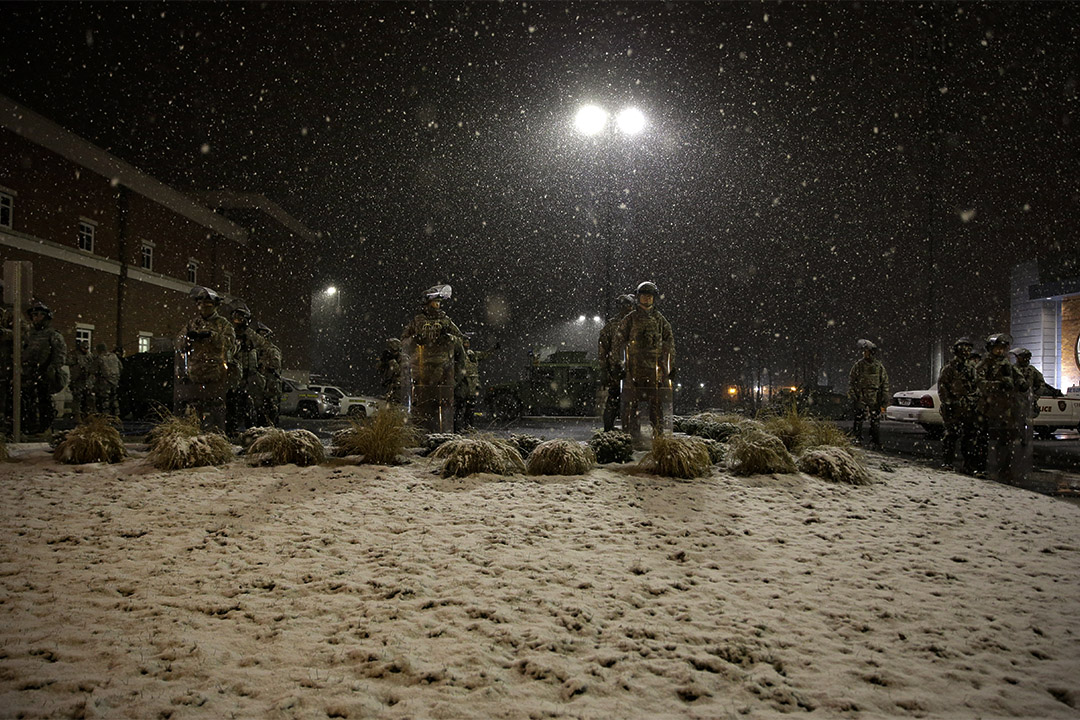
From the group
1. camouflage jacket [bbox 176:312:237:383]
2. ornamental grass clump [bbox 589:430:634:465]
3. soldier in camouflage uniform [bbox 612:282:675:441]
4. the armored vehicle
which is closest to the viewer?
ornamental grass clump [bbox 589:430:634:465]

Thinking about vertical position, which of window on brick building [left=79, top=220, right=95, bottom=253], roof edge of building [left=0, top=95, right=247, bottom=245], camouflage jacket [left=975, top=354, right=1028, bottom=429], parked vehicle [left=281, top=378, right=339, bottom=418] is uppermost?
roof edge of building [left=0, top=95, right=247, bottom=245]

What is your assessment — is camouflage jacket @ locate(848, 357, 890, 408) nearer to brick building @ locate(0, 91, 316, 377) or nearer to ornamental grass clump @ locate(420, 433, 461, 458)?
ornamental grass clump @ locate(420, 433, 461, 458)

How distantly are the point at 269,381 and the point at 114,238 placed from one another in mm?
21531

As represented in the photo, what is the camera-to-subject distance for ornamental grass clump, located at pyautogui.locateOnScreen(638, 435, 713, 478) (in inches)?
262

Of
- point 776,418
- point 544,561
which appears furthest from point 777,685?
point 776,418

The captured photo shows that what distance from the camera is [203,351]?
9320 mm

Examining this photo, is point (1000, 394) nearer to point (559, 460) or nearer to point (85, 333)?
point (559, 460)

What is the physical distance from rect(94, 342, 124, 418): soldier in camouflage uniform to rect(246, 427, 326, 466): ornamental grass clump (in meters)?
11.0

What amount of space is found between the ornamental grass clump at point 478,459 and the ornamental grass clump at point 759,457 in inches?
99.0

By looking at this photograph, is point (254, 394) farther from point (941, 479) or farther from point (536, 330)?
point (536, 330)

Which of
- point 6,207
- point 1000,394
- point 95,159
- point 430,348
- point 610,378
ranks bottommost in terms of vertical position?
point 1000,394

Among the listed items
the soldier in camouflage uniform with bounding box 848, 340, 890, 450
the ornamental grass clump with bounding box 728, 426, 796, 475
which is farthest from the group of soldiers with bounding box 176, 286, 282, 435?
the soldier in camouflage uniform with bounding box 848, 340, 890, 450

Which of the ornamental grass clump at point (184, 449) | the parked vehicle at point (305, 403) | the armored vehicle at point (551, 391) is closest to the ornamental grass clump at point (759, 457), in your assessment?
the ornamental grass clump at point (184, 449)

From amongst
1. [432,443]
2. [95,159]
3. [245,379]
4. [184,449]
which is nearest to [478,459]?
[432,443]
